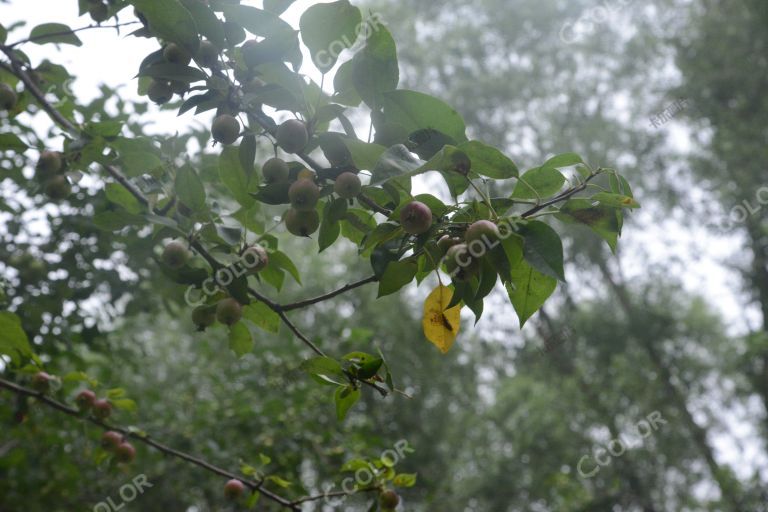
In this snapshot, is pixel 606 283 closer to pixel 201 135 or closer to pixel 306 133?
pixel 201 135

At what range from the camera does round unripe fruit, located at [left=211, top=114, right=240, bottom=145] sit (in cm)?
77

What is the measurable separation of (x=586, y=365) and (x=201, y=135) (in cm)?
512

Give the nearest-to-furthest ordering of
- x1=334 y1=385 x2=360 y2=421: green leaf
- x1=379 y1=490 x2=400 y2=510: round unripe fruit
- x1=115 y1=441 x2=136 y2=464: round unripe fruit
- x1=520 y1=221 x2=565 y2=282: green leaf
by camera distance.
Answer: x1=520 y1=221 x2=565 y2=282: green leaf
x1=334 y1=385 x2=360 y2=421: green leaf
x1=379 y1=490 x2=400 y2=510: round unripe fruit
x1=115 y1=441 x2=136 y2=464: round unripe fruit

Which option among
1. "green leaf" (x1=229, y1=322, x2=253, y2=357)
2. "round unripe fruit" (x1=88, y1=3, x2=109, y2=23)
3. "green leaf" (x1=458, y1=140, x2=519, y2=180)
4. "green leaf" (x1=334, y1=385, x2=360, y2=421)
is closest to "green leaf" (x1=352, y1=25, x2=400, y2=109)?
"green leaf" (x1=458, y1=140, x2=519, y2=180)

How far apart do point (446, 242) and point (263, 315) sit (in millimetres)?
381

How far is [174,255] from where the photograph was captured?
0.95 metres

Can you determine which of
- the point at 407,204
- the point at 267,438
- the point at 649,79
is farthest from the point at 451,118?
the point at 649,79

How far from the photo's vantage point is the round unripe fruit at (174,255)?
95cm

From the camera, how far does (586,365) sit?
624cm

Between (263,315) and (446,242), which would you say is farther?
(263,315)

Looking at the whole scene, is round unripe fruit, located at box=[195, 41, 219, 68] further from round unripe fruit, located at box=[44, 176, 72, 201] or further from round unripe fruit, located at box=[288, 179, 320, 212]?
round unripe fruit, located at box=[44, 176, 72, 201]

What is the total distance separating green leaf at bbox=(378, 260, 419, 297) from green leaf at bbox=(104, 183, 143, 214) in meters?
0.52

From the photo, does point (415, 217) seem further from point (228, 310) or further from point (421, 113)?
point (228, 310)

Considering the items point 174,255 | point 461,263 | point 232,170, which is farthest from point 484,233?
point 174,255
